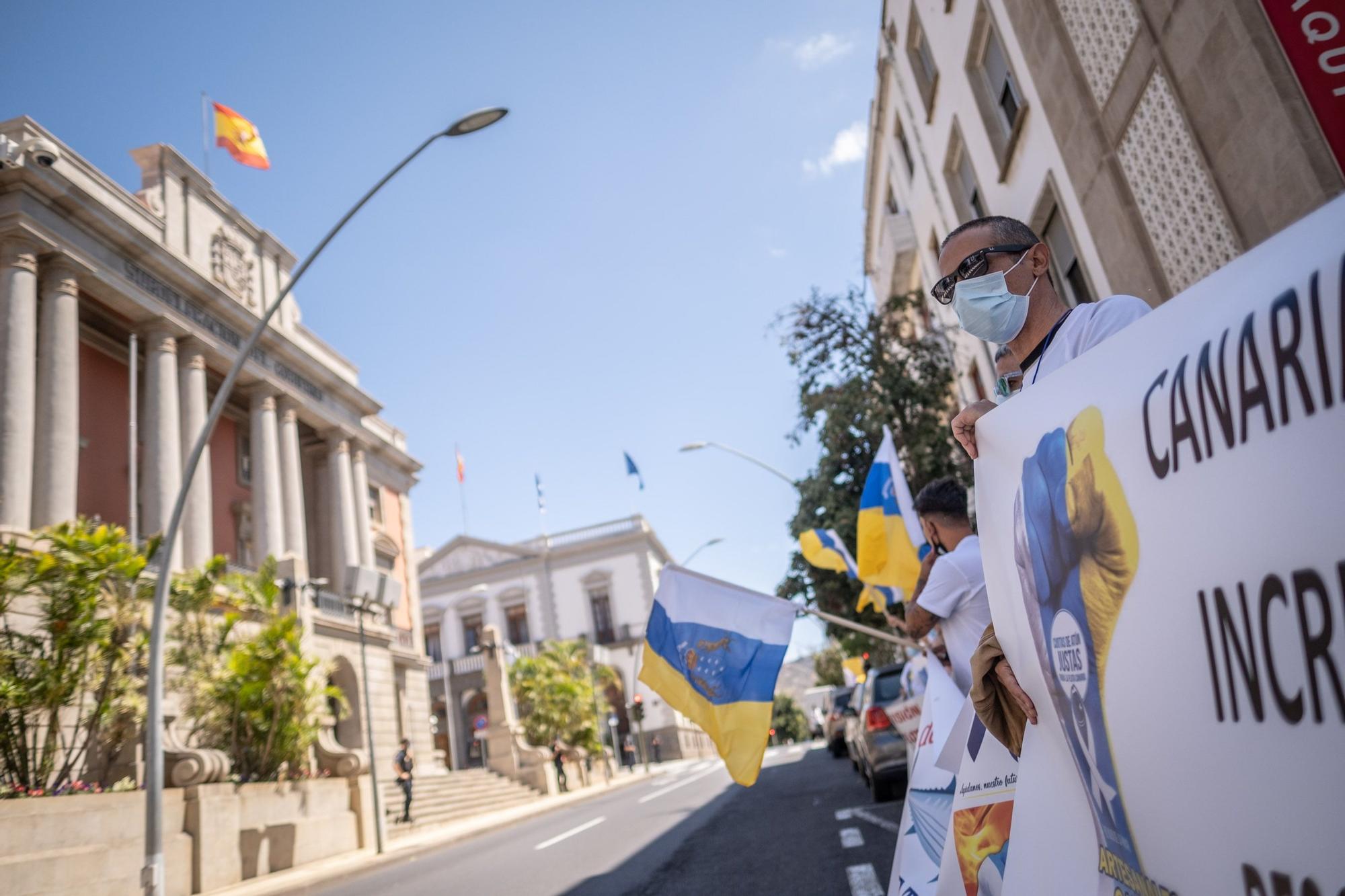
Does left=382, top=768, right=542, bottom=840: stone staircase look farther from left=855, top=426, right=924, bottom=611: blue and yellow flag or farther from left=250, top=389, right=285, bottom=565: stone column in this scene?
left=855, top=426, right=924, bottom=611: blue and yellow flag

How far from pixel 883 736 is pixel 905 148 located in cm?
1386

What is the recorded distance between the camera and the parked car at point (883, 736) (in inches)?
424

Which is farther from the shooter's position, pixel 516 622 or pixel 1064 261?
pixel 516 622

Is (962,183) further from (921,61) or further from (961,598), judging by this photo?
(961,598)

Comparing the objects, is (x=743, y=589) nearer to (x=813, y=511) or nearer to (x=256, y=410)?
(x=813, y=511)

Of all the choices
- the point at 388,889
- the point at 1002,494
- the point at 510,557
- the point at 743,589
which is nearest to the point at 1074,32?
the point at 743,589

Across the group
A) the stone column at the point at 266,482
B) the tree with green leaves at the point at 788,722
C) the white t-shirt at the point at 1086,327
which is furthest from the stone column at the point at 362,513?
the tree with green leaves at the point at 788,722

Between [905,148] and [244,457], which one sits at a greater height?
[905,148]

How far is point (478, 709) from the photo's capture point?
5441 cm

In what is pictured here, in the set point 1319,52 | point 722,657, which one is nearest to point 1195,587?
point 722,657

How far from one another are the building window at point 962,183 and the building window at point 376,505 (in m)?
24.9

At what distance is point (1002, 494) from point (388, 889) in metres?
9.24

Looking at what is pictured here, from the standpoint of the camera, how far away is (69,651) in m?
11.5

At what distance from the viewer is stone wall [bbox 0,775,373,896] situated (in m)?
→ 9.48
